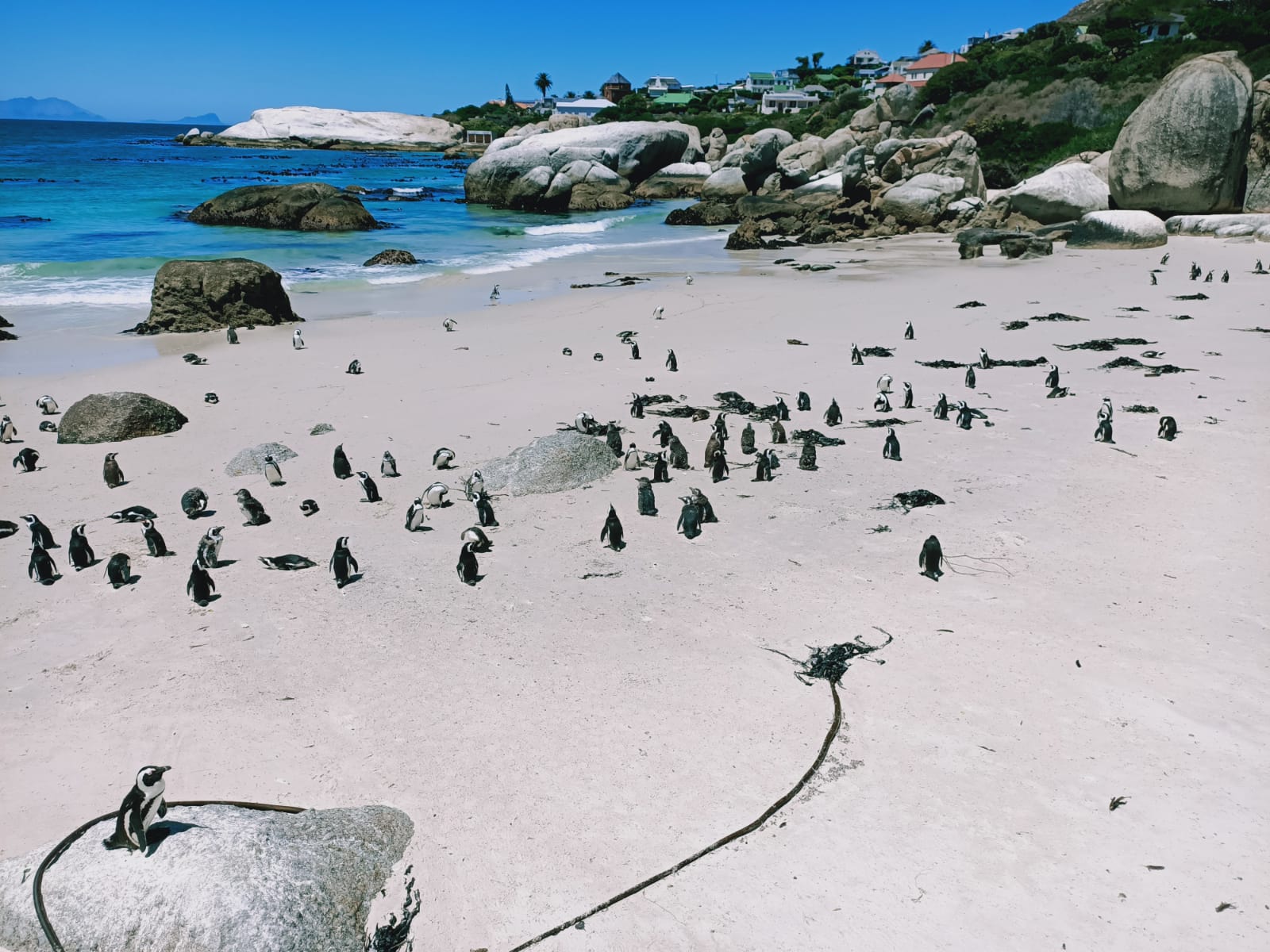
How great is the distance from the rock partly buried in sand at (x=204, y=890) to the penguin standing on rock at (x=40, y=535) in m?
4.55

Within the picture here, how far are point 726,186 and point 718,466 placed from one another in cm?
4249

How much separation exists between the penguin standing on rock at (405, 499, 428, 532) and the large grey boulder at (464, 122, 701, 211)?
1929 inches

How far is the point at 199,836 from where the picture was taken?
4289 mm

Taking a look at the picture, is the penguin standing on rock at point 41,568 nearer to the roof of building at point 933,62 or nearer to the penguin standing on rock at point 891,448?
the penguin standing on rock at point 891,448

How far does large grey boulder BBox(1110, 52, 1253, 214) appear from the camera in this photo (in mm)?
28016

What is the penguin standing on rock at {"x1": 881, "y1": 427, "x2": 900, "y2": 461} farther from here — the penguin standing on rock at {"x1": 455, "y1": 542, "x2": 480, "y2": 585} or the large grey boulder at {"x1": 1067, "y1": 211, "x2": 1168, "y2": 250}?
the large grey boulder at {"x1": 1067, "y1": 211, "x2": 1168, "y2": 250}

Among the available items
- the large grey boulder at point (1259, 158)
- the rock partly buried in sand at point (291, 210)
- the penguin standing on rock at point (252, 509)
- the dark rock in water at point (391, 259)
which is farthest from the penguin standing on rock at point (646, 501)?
the rock partly buried in sand at point (291, 210)

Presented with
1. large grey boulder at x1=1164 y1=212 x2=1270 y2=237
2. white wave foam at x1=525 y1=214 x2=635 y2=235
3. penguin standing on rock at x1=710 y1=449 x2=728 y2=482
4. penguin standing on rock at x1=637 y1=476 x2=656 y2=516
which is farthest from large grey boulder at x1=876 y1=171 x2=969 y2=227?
penguin standing on rock at x1=637 y1=476 x2=656 y2=516

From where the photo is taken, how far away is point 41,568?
7.61 meters

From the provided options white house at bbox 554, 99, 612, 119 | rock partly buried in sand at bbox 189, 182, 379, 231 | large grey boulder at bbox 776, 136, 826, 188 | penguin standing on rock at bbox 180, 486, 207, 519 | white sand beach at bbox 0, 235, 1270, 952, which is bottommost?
white sand beach at bbox 0, 235, 1270, 952

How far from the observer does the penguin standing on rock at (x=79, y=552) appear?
779 centimetres

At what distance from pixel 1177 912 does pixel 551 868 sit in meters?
2.92

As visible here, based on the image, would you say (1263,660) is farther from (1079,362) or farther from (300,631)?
(1079,362)

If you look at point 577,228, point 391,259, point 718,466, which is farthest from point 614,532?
point 577,228
